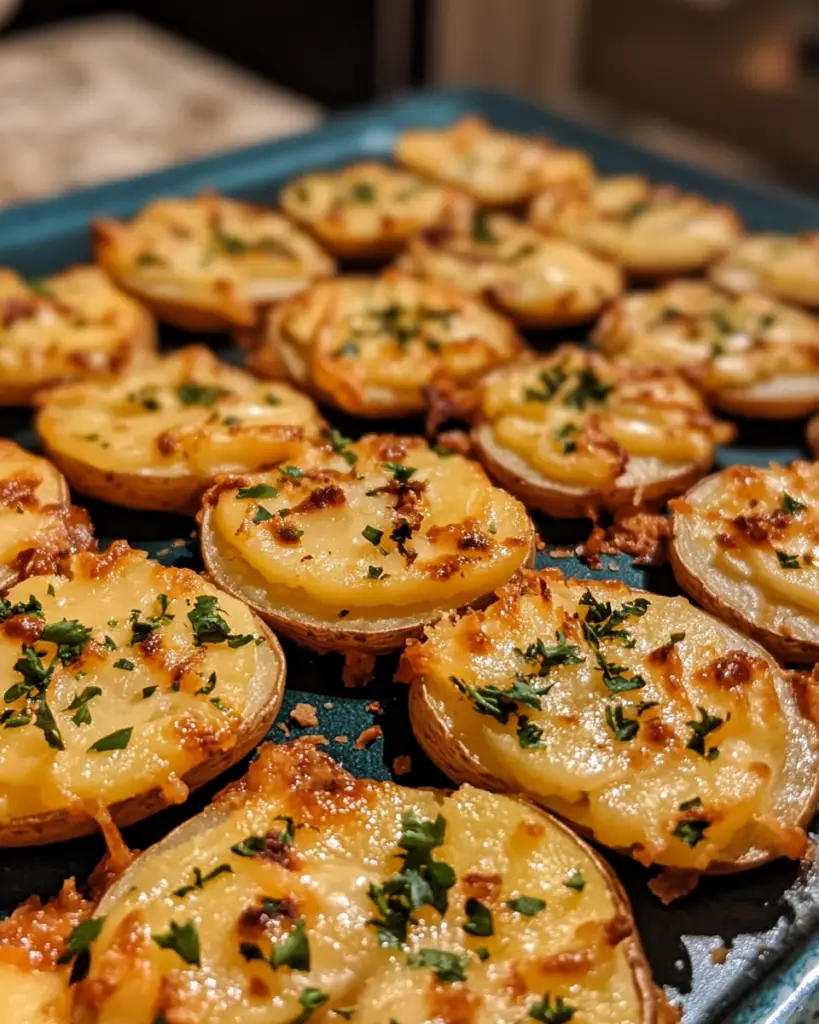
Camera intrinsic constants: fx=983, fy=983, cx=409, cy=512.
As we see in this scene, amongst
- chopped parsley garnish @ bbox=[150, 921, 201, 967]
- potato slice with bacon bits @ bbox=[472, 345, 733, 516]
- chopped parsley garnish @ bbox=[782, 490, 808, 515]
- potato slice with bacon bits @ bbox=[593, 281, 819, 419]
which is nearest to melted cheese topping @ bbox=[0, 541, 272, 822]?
chopped parsley garnish @ bbox=[150, 921, 201, 967]

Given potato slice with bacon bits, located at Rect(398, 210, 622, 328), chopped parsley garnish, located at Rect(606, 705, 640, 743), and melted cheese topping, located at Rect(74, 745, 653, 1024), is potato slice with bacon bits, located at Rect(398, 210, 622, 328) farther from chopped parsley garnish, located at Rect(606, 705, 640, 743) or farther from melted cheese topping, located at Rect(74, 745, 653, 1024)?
melted cheese topping, located at Rect(74, 745, 653, 1024)

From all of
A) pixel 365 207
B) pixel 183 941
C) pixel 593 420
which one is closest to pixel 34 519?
pixel 183 941

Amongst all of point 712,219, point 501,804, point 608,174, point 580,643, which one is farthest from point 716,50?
point 501,804

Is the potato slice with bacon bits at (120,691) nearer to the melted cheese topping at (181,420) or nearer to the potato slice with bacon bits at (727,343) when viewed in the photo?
the melted cheese topping at (181,420)

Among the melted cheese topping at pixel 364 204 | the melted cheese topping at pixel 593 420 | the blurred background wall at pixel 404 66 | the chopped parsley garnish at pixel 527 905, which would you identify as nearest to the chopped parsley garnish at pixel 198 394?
the melted cheese topping at pixel 593 420

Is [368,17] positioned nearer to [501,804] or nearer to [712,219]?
[712,219]

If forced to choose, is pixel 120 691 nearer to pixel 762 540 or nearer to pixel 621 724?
pixel 621 724

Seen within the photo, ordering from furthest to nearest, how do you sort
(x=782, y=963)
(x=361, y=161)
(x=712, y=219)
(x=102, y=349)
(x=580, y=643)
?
(x=361, y=161)
(x=712, y=219)
(x=102, y=349)
(x=580, y=643)
(x=782, y=963)
